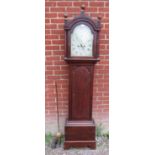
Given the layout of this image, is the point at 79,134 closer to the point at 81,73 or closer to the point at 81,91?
the point at 81,91

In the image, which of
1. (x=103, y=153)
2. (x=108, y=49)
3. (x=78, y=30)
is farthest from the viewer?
(x=108, y=49)

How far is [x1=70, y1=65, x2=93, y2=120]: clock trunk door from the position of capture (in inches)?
90.4

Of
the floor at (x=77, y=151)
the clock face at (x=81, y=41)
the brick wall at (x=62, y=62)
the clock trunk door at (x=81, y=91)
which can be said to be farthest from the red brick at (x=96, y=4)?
the floor at (x=77, y=151)

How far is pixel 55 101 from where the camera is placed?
2639 mm

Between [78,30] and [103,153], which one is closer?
[78,30]

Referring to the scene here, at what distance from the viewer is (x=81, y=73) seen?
230 centimetres

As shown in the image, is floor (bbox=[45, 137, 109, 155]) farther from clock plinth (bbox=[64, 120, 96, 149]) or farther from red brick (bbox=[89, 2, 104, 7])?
red brick (bbox=[89, 2, 104, 7])

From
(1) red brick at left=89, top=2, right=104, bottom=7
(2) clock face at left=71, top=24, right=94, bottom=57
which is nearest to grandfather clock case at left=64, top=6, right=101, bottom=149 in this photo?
(2) clock face at left=71, top=24, right=94, bottom=57

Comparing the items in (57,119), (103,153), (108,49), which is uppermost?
(108,49)

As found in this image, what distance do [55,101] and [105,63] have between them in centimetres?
74

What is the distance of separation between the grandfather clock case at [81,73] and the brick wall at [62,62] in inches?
9.7

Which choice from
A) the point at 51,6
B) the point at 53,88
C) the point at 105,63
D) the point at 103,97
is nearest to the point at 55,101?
the point at 53,88

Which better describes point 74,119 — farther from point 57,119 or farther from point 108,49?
point 108,49

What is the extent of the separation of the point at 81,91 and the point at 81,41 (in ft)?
1.72
